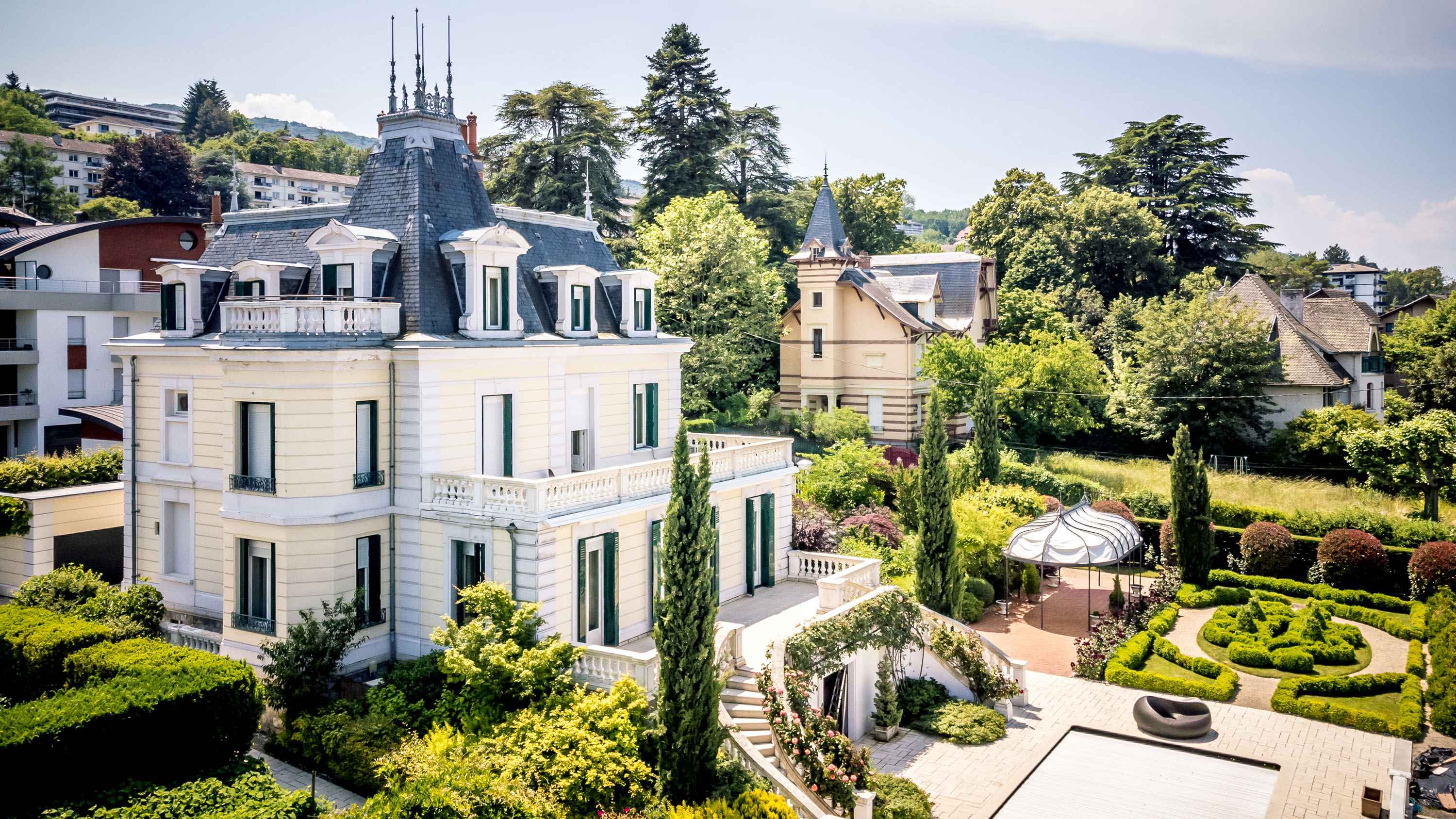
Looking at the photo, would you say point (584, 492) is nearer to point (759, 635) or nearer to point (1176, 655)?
point (759, 635)

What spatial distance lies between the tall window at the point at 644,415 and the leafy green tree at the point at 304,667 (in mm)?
10331

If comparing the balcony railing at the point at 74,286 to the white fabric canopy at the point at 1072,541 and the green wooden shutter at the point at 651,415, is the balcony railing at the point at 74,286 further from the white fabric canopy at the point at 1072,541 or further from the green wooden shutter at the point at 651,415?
the white fabric canopy at the point at 1072,541

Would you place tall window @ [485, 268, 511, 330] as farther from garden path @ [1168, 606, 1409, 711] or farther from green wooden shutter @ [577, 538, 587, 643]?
garden path @ [1168, 606, 1409, 711]

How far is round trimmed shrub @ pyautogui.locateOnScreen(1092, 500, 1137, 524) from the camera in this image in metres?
39.2

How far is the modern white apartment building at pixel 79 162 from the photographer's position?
319 feet

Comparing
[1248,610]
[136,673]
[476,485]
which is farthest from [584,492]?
[1248,610]

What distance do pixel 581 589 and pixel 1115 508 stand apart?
82.4 feet

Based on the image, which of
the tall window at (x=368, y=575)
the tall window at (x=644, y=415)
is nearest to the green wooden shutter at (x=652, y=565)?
the tall window at (x=644, y=415)

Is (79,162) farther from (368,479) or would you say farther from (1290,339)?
(1290,339)

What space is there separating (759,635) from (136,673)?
13.0 meters

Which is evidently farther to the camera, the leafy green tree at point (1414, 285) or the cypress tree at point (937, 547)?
the leafy green tree at point (1414, 285)

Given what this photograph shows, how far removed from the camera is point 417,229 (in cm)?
2448

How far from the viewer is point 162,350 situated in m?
25.5

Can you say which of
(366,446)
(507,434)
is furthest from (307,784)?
(507,434)
